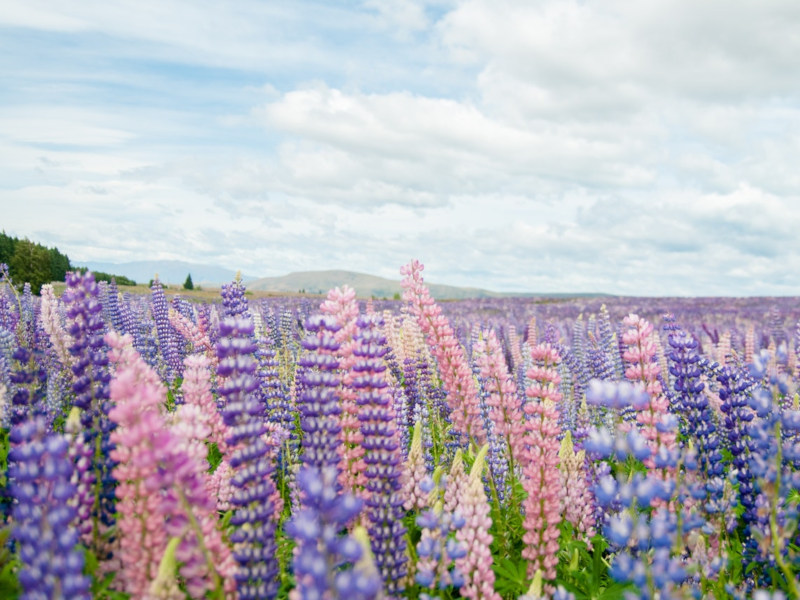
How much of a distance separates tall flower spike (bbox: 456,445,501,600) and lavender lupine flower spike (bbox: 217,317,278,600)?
38.5 inches

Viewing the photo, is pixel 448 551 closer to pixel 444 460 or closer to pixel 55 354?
pixel 444 460

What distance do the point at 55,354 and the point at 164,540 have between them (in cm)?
634

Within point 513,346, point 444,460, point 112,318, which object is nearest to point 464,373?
point 444,460

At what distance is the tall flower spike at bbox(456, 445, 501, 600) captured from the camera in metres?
3.00

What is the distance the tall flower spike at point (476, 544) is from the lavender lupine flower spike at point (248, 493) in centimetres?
98

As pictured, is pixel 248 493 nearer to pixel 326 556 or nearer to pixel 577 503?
pixel 326 556

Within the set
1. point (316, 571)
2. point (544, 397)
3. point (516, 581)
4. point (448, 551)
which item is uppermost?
point (544, 397)

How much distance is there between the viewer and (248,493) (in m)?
2.81

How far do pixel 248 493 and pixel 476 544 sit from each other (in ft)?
3.96

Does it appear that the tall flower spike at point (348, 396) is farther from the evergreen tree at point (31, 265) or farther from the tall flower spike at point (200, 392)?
the evergreen tree at point (31, 265)

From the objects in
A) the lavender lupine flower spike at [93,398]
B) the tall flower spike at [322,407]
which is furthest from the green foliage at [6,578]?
the tall flower spike at [322,407]

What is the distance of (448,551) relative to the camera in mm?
2949

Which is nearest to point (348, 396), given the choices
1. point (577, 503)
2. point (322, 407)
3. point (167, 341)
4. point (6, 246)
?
point (322, 407)

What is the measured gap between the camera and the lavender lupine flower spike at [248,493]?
264 centimetres
